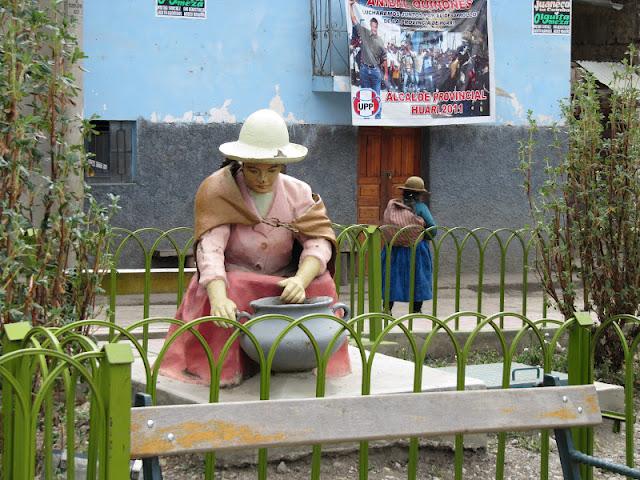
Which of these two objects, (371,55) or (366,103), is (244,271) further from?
(371,55)

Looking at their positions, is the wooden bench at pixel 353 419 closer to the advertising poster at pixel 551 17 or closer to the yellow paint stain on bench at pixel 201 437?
the yellow paint stain on bench at pixel 201 437

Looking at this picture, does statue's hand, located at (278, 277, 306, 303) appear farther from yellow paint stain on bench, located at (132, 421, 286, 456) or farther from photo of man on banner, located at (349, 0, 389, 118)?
photo of man on banner, located at (349, 0, 389, 118)

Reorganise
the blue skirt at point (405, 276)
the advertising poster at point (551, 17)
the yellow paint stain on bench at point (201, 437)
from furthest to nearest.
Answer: the advertising poster at point (551, 17)
the blue skirt at point (405, 276)
the yellow paint stain on bench at point (201, 437)

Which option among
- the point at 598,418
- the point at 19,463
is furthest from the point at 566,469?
the point at 19,463

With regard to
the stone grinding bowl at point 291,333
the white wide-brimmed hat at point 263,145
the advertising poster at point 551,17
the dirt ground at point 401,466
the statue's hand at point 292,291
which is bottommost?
the dirt ground at point 401,466

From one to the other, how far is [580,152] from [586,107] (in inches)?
11.5

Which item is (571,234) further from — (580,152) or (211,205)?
(211,205)

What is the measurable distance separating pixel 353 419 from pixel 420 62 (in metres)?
9.77

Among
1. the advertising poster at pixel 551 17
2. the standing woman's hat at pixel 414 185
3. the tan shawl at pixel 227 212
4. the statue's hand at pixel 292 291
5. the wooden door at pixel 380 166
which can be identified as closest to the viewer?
the statue's hand at pixel 292 291

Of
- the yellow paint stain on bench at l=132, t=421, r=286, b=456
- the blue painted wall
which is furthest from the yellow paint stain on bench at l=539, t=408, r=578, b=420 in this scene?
the blue painted wall

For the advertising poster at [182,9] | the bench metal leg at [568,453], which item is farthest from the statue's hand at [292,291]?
the advertising poster at [182,9]

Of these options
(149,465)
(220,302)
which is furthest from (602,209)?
(149,465)

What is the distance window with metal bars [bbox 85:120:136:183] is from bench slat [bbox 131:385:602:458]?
28.4 ft

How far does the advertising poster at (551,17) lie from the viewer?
46.9 feet
